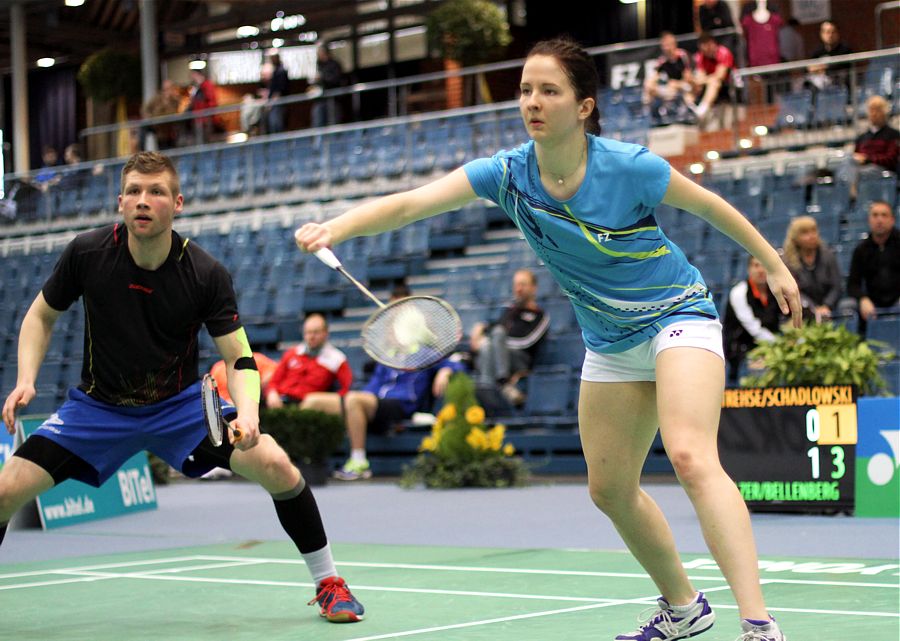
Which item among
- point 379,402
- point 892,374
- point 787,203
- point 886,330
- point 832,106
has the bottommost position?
point 379,402

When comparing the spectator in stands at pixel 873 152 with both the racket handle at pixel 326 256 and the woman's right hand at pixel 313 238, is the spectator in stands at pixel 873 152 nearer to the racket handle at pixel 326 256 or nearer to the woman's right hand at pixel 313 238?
the racket handle at pixel 326 256

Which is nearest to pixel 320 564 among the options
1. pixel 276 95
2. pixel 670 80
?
pixel 670 80

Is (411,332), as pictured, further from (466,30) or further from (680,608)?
(466,30)

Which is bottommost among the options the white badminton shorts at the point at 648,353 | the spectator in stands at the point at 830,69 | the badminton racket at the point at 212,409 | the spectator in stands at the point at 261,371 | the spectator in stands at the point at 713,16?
the spectator in stands at the point at 261,371

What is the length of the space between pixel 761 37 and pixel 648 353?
12722mm

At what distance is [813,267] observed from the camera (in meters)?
11.6

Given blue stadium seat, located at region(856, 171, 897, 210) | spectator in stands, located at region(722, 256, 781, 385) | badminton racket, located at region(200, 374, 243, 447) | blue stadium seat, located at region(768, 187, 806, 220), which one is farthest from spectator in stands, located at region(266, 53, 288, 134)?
badminton racket, located at region(200, 374, 243, 447)

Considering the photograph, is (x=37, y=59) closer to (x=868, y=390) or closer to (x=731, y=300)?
(x=731, y=300)

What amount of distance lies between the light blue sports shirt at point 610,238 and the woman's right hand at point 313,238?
2.15 ft

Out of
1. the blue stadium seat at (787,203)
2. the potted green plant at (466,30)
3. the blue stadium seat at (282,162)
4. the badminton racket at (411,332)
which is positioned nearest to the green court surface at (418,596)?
the badminton racket at (411,332)

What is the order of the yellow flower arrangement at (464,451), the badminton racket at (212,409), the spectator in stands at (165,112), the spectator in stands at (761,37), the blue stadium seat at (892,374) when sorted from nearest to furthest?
the badminton racket at (212,409), the blue stadium seat at (892,374), the yellow flower arrangement at (464,451), the spectator in stands at (761,37), the spectator in stands at (165,112)

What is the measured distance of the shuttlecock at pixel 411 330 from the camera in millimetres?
6133

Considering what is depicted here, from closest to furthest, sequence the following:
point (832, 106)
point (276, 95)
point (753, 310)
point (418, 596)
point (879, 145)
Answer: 1. point (418, 596)
2. point (753, 310)
3. point (879, 145)
4. point (832, 106)
5. point (276, 95)

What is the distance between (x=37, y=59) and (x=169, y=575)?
94.0 feet
